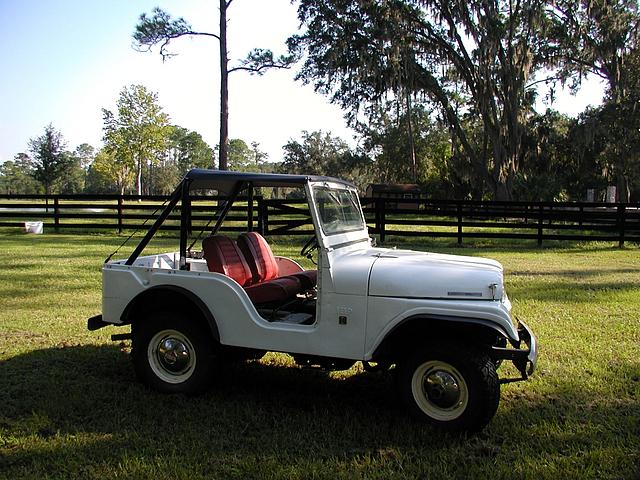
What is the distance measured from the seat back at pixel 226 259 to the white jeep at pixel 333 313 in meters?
0.01

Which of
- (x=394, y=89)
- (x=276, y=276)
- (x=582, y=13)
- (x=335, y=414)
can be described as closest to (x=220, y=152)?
(x=394, y=89)

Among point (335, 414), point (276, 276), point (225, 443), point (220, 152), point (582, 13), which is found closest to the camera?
point (225, 443)

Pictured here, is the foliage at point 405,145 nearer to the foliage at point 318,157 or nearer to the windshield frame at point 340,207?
the foliage at point 318,157

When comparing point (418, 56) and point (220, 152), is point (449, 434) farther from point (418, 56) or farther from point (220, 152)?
point (418, 56)

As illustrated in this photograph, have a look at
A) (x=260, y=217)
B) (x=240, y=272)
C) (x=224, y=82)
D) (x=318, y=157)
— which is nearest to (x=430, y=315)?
(x=240, y=272)

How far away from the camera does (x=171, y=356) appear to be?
431cm

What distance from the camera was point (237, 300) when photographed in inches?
159

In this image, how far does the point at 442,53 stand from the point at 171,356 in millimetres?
28338

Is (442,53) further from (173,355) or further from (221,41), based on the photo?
(173,355)

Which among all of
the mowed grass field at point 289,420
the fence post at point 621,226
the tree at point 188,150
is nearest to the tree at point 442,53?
the fence post at point 621,226

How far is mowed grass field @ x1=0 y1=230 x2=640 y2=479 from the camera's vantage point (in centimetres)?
318

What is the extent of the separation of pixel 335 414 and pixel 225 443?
0.88m

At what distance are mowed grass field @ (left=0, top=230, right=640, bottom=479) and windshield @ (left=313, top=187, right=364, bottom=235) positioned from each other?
53.0 inches

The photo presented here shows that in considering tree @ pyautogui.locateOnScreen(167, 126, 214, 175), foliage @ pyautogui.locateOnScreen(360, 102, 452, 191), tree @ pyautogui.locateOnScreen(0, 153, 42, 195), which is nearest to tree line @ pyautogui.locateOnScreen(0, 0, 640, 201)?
foliage @ pyautogui.locateOnScreen(360, 102, 452, 191)
